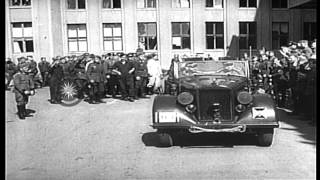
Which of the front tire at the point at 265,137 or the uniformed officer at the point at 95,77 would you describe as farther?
the uniformed officer at the point at 95,77

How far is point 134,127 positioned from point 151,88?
7540 millimetres

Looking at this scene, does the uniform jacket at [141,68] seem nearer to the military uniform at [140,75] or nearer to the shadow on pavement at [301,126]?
the military uniform at [140,75]

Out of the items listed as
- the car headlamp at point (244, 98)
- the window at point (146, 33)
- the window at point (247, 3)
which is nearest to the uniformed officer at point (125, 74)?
the car headlamp at point (244, 98)

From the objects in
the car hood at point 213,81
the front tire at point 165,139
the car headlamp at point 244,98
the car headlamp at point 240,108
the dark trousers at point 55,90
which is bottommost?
the front tire at point 165,139

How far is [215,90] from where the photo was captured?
863 cm

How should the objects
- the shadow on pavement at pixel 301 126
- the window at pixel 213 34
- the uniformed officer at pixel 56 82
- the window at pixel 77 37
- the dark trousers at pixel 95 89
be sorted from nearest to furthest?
the shadow on pavement at pixel 301 126 < the dark trousers at pixel 95 89 < the uniformed officer at pixel 56 82 < the window at pixel 77 37 < the window at pixel 213 34

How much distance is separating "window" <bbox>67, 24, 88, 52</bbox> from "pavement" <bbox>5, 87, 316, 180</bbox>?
23091 millimetres

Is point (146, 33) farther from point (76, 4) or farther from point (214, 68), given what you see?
point (214, 68)

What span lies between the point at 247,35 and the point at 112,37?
10.0 metres

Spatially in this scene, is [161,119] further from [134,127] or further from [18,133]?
[18,133]

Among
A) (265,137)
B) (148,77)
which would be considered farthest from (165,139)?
(148,77)

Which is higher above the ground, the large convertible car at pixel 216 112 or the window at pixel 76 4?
the window at pixel 76 4

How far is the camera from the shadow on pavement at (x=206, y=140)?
8.87 m

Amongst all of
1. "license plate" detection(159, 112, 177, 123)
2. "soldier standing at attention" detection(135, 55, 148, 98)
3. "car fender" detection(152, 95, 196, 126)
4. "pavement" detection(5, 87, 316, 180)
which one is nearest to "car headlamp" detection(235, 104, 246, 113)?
"pavement" detection(5, 87, 316, 180)
